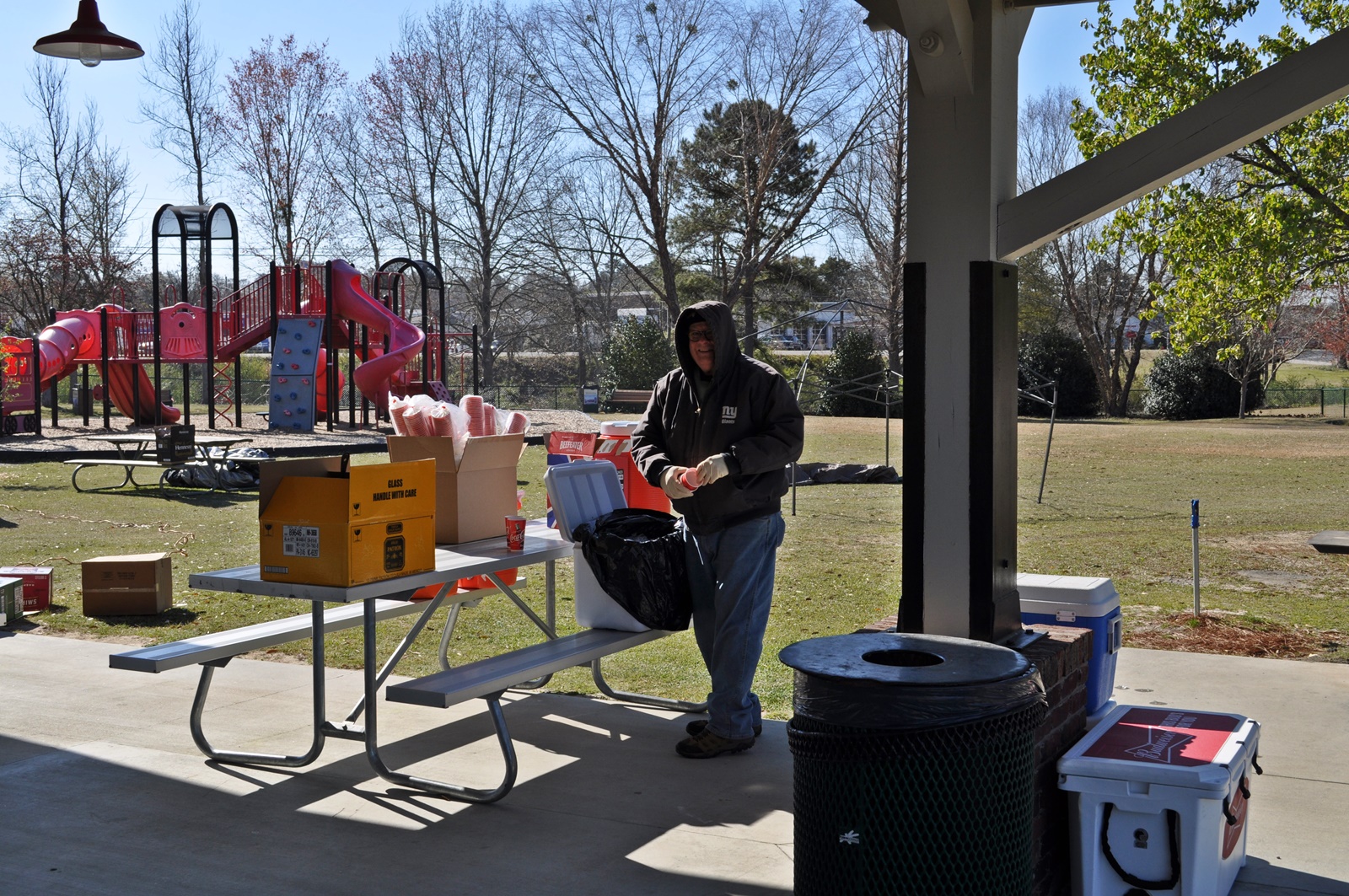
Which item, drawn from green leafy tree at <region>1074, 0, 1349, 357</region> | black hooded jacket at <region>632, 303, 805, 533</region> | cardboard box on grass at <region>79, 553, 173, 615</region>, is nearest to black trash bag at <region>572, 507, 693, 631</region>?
black hooded jacket at <region>632, 303, 805, 533</region>

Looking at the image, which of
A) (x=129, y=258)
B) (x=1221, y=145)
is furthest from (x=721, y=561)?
(x=129, y=258)

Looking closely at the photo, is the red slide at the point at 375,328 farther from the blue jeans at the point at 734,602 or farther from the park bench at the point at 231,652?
the blue jeans at the point at 734,602

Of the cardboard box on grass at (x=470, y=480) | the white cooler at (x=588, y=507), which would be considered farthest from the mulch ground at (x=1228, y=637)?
the cardboard box on grass at (x=470, y=480)

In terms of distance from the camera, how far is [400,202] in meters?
40.8

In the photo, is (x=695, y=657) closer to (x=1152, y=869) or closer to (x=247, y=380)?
(x=1152, y=869)

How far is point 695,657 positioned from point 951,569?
11.1 ft

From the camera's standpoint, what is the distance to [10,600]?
7.58 meters

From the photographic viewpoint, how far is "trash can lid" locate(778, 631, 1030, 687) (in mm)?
2775

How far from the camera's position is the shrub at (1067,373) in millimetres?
38875

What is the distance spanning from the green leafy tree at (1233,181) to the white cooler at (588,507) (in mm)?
11388

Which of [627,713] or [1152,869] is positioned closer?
[1152,869]

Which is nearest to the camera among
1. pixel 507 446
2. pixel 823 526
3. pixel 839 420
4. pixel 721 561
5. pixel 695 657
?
pixel 721 561

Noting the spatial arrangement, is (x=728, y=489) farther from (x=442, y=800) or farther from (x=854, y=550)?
(x=854, y=550)

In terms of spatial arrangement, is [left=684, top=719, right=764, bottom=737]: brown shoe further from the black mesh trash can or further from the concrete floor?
the black mesh trash can
